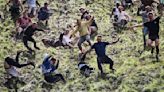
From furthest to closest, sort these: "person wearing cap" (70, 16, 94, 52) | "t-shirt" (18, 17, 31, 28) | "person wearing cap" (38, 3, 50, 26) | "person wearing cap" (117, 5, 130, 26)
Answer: "person wearing cap" (38, 3, 50, 26) → "person wearing cap" (117, 5, 130, 26) → "t-shirt" (18, 17, 31, 28) → "person wearing cap" (70, 16, 94, 52)

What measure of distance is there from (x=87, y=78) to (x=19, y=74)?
2958 mm

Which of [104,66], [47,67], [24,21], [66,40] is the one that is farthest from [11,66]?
[24,21]

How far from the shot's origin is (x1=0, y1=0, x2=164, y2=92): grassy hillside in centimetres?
1995

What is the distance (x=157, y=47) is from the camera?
816 inches

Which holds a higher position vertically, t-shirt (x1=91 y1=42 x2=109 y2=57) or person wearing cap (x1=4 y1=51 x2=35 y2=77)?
t-shirt (x1=91 y1=42 x2=109 y2=57)

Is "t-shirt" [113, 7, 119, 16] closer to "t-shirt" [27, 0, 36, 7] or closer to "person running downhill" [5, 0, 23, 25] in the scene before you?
"t-shirt" [27, 0, 36, 7]

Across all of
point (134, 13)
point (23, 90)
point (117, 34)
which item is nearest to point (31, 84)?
point (23, 90)

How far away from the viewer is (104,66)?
21.4 m

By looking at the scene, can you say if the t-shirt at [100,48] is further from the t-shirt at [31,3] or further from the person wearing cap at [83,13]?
the t-shirt at [31,3]

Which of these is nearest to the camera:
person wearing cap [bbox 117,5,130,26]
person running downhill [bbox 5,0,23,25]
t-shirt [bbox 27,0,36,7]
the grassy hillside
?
the grassy hillside

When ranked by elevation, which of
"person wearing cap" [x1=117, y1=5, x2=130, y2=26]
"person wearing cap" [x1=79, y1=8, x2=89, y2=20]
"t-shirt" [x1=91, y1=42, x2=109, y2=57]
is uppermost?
"person wearing cap" [x1=79, y1=8, x2=89, y2=20]

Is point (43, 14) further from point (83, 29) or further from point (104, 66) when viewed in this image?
point (104, 66)

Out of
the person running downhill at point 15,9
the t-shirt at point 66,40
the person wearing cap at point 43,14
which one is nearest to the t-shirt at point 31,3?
the person running downhill at point 15,9

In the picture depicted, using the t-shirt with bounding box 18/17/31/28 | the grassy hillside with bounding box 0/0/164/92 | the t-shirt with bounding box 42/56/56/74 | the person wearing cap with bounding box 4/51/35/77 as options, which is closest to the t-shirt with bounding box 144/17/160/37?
the grassy hillside with bounding box 0/0/164/92
